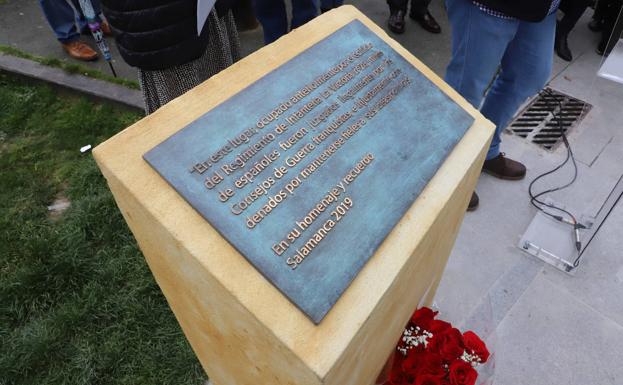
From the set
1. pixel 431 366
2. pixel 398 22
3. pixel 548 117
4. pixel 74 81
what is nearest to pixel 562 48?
pixel 548 117

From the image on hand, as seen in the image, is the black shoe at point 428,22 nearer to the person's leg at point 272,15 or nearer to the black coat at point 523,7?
the person's leg at point 272,15

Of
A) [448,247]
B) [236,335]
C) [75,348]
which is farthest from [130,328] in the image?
[448,247]

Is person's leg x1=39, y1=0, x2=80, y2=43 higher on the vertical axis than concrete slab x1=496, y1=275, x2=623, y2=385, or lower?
higher

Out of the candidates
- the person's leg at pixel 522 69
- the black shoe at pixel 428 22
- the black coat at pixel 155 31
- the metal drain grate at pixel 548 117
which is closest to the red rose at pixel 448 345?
the black coat at pixel 155 31

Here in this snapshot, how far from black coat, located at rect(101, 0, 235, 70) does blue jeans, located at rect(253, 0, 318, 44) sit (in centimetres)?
159

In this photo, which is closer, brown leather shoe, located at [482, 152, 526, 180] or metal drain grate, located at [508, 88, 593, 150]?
brown leather shoe, located at [482, 152, 526, 180]

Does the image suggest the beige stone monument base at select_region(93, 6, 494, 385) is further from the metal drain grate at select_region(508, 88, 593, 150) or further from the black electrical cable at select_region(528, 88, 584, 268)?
the metal drain grate at select_region(508, 88, 593, 150)

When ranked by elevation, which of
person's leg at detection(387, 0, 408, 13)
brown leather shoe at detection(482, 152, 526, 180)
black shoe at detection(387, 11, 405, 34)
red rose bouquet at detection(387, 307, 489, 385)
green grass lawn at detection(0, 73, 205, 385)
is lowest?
brown leather shoe at detection(482, 152, 526, 180)

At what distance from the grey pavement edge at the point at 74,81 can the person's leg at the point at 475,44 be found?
92.6 inches

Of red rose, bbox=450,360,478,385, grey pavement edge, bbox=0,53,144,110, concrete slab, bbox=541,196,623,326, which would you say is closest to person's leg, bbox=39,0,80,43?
grey pavement edge, bbox=0,53,144,110

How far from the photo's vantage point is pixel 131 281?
8.00 ft

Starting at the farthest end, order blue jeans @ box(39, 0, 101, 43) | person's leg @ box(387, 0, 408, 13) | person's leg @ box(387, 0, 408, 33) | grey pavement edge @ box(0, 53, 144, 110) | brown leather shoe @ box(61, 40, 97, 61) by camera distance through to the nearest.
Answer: person's leg @ box(387, 0, 408, 33) < person's leg @ box(387, 0, 408, 13) < brown leather shoe @ box(61, 40, 97, 61) < blue jeans @ box(39, 0, 101, 43) < grey pavement edge @ box(0, 53, 144, 110)

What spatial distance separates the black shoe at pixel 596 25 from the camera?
443cm

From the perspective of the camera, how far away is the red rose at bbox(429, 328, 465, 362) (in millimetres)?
1596
